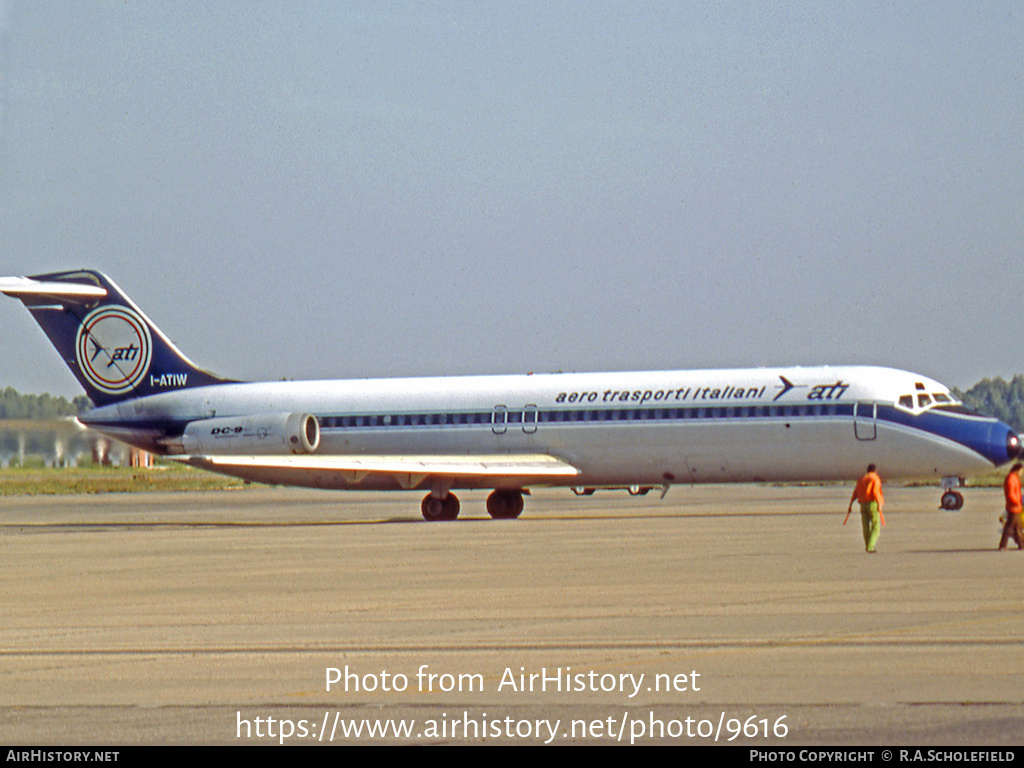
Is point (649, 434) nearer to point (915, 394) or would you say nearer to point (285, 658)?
point (915, 394)

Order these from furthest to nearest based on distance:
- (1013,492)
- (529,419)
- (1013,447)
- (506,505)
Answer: (506,505)
(529,419)
(1013,447)
(1013,492)

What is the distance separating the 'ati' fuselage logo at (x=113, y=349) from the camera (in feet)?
157

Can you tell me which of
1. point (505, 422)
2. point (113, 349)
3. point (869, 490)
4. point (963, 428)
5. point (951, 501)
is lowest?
point (951, 501)

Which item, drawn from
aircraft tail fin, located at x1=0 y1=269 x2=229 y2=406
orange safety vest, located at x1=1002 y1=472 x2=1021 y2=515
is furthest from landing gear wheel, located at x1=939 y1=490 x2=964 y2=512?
aircraft tail fin, located at x1=0 y1=269 x2=229 y2=406

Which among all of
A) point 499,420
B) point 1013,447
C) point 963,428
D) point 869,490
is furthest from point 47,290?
point 869,490

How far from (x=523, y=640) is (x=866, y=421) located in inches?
1017

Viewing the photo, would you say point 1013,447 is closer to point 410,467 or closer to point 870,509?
point 870,509

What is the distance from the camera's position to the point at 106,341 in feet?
157

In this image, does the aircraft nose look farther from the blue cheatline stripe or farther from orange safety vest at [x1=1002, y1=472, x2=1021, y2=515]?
orange safety vest at [x1=1002, y1=472, x2=1021, y2=515]

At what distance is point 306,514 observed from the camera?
49594mm

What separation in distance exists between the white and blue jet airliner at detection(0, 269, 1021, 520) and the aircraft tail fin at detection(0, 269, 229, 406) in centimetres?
4

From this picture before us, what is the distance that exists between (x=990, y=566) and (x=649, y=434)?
62.5 feet
